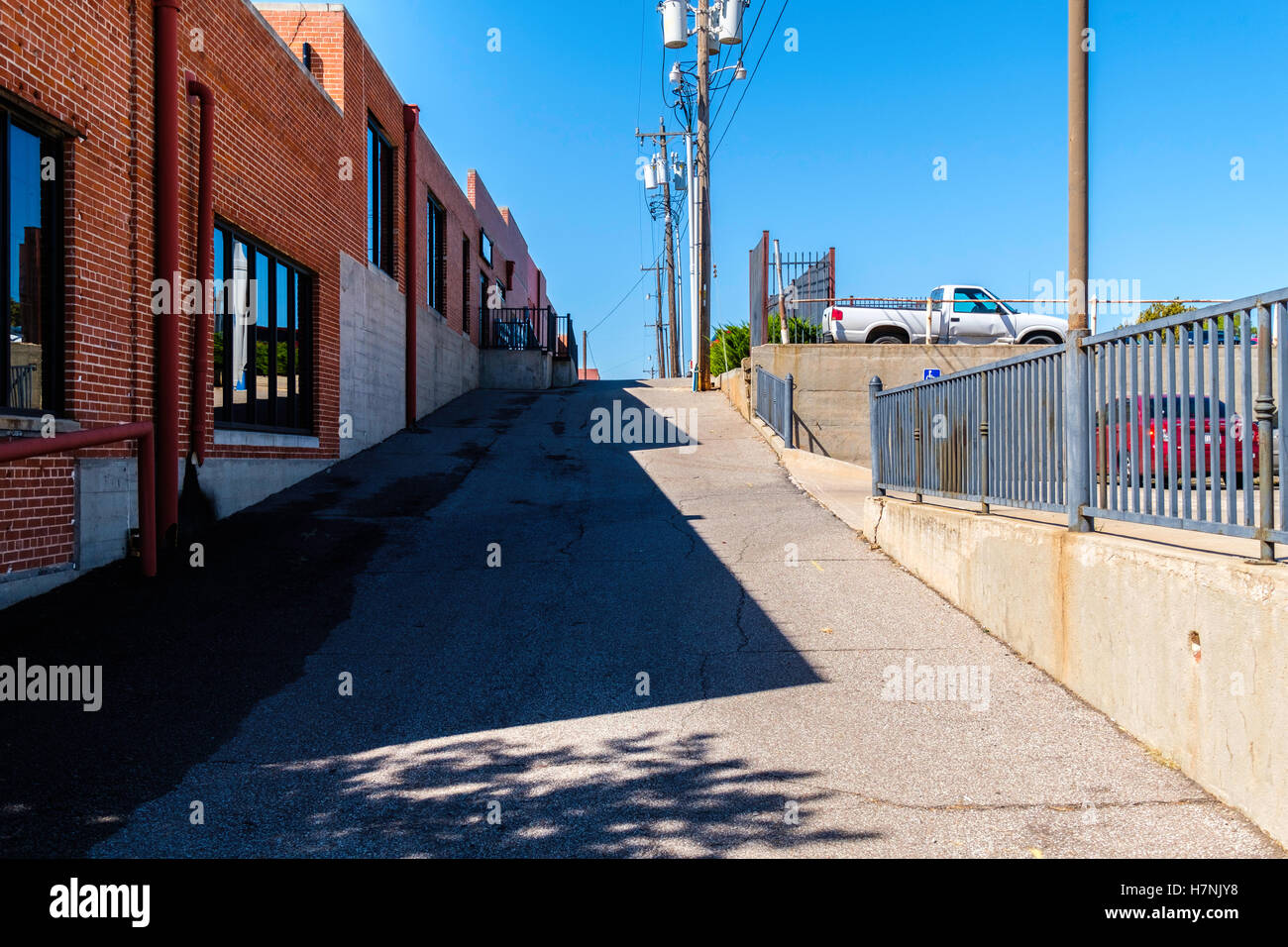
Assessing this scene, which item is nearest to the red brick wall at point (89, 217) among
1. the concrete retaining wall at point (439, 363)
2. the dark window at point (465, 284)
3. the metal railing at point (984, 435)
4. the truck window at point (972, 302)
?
the metal railing at point (984, 435)

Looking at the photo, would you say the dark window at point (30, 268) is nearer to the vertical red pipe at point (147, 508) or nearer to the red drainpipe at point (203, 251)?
the vertical red pipe at point (147, 508)

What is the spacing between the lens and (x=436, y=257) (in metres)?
22.7

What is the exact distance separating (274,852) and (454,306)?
69.9 ft

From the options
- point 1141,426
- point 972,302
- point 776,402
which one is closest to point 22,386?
point 1141,426

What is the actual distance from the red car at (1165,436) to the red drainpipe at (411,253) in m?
15.1

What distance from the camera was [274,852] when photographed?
3.78m

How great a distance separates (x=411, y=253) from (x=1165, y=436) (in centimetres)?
1612

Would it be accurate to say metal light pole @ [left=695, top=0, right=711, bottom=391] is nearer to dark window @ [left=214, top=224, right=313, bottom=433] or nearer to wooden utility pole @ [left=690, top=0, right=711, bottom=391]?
wooden utility pole @ [left=690, top=0, right=711, bottom=391]

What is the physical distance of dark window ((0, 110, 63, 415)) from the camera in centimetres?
716

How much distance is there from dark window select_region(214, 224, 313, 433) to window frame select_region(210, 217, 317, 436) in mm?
11

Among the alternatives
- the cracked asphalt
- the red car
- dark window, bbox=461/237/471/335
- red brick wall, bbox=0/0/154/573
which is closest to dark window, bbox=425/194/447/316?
dark window, bbox=461/237/471/335

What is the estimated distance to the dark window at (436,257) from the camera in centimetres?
2184
